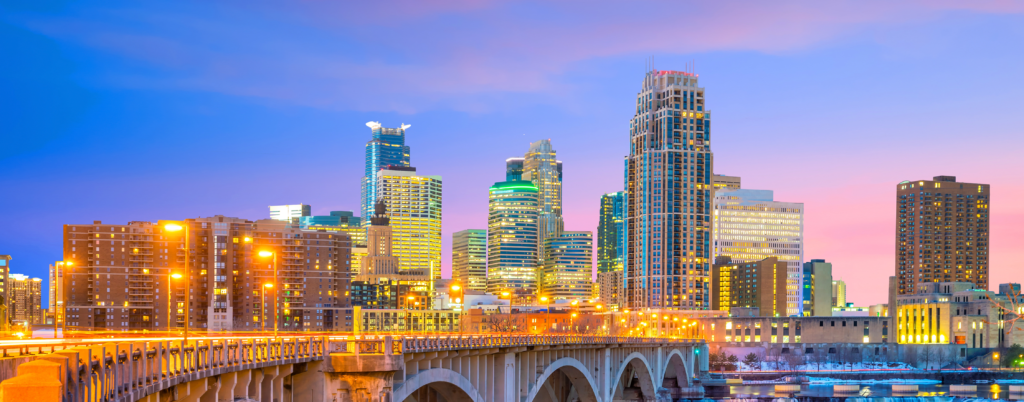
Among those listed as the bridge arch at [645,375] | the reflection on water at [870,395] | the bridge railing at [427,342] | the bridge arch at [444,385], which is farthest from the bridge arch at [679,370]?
the bridge arch at [444,385]

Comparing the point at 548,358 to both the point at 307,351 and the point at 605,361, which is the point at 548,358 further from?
the point at 307,351

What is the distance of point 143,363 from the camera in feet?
79.6

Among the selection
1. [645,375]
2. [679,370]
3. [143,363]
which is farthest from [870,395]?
[143,363]

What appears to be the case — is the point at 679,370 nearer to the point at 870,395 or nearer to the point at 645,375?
the point at 645,375

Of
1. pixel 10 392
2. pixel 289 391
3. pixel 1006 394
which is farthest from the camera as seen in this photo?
pixel 1006 394

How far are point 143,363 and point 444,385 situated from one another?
138ft

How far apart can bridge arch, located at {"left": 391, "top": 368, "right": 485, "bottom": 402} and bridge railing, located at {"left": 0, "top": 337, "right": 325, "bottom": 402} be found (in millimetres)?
11446

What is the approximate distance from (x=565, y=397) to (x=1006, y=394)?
343 feet

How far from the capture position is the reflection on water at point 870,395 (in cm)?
16750

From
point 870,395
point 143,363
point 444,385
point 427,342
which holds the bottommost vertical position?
point 870,395

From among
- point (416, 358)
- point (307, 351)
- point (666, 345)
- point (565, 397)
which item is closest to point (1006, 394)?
point (666, 345)

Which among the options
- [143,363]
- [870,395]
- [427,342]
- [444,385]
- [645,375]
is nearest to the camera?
[143,363]

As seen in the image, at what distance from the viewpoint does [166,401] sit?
2742 cm

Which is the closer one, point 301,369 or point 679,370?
point 301,369
